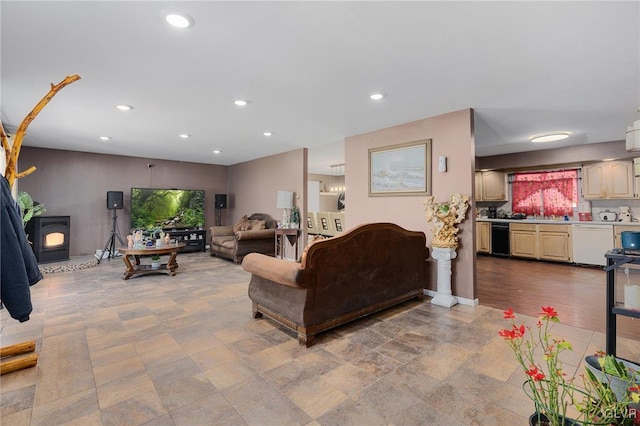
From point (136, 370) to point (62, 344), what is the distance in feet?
3.19

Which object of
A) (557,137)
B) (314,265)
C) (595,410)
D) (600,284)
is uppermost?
(557,137)

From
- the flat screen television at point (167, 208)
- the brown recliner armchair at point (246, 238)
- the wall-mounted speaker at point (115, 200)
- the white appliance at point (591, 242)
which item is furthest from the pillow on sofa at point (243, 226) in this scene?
the white appliance at point (591, 242)

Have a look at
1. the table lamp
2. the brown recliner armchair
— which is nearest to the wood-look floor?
the table lamp

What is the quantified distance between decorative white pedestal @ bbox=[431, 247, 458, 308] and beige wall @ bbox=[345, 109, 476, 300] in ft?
0.65

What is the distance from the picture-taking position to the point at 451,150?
372 centimetres

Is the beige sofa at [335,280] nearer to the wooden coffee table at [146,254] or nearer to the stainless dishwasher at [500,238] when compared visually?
the wooden coffee table at [146,254]

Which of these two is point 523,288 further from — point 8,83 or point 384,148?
point 8,83

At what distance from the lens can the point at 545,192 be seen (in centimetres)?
683

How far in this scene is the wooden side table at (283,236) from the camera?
20.0ft

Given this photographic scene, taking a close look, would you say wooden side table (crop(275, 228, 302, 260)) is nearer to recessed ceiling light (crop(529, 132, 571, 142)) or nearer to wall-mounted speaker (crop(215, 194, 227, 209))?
wall-mounted speaker (crop(215, 194, 227, 209))

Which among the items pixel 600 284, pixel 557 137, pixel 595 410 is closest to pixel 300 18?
pixel 595 410

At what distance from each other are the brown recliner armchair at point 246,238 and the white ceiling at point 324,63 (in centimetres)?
248

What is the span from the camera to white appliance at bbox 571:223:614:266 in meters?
5.48

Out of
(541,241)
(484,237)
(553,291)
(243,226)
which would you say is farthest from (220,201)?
(541,241)
